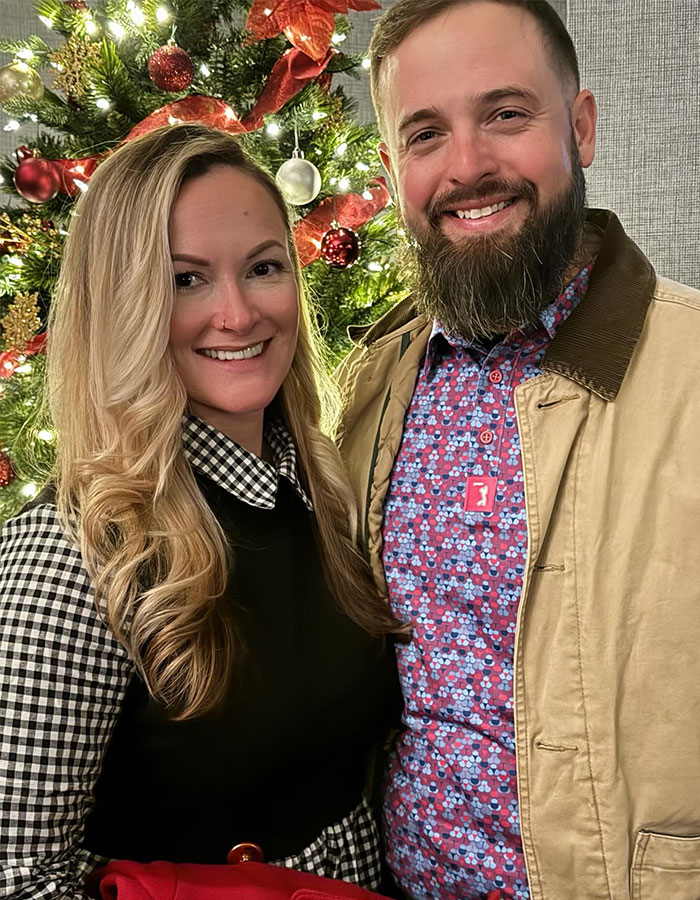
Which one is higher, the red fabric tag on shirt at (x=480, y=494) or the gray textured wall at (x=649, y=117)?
the gray textured wall at (x=649, y=117)

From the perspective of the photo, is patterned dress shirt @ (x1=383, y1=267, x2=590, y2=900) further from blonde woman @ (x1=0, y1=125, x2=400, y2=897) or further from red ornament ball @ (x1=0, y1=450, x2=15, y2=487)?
red ornament ball @ (x1=0, y1=450, x2=15, y2=487)

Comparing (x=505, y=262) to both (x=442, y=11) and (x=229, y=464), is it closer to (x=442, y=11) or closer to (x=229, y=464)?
(x=442, y=11)

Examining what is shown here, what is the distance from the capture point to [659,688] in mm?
1449

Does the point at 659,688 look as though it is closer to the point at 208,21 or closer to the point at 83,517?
the point at 83,517

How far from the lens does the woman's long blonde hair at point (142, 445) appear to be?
1.39m

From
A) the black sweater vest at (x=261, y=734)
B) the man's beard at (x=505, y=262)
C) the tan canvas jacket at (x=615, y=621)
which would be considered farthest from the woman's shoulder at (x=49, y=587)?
the man's beard at (x=505, y=262)

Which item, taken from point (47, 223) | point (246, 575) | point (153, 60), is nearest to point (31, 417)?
point (47, 223)

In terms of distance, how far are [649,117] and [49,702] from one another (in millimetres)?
1926

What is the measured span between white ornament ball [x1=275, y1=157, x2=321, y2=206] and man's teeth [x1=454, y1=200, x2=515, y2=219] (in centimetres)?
54

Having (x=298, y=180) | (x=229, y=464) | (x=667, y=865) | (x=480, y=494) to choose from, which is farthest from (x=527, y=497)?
(x=298, y=180)

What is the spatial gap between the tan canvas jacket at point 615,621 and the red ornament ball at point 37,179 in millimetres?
1197

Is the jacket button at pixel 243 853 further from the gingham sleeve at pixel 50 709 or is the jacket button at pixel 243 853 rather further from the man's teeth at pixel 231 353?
the man's teeth at pixel 231 353

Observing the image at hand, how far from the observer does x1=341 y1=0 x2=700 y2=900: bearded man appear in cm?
145

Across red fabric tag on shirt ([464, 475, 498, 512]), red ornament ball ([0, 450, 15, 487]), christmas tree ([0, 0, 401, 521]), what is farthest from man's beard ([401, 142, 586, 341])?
red ornament ball ([0, 450, 15, 487])
